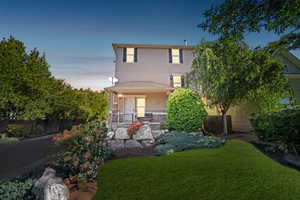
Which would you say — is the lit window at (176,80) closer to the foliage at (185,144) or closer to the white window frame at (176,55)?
the white window frame at (176,55)

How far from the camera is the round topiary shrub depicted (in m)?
6.55

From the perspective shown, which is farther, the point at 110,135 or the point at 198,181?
the point at 110,135

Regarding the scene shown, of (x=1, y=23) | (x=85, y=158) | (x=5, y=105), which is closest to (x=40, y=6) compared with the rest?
(x=1, y=23)

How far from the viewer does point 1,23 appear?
7.23m

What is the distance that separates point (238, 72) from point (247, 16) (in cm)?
470

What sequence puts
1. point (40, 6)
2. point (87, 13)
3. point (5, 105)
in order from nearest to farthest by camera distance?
1. point (40, 6)
2. point (87, 13)
3. point (5, 105)

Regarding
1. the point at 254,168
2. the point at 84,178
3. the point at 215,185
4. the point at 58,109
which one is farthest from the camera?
the point at 58,109

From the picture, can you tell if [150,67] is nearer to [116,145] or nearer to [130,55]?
[130,55]

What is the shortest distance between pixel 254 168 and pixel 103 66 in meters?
13.9

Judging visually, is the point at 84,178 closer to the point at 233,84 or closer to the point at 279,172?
the point at 279,172

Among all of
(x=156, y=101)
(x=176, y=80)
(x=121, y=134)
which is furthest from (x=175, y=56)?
(x=121, y=134)

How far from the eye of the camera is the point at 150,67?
1281 centimetres

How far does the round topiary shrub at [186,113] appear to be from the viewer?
21.5 ft

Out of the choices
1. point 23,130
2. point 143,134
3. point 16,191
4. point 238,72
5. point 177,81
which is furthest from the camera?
point 177,81
